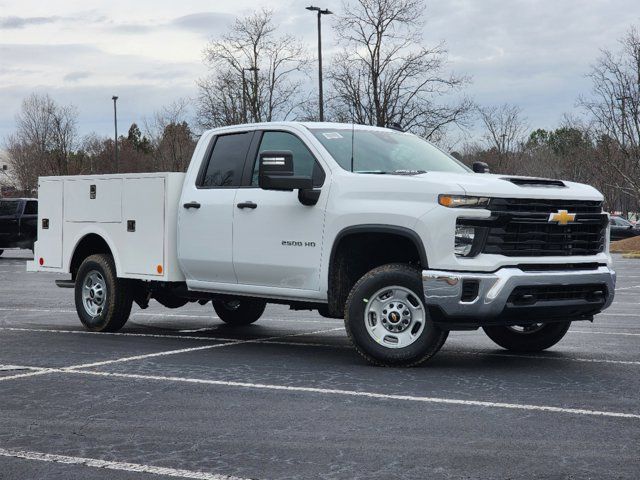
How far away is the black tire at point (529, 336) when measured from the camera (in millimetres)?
9594

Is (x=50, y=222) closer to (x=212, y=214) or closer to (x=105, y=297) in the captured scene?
(x=105, y=297)

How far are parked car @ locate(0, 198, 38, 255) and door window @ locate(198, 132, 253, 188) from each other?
2278cm

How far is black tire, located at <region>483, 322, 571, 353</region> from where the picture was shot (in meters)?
9.59

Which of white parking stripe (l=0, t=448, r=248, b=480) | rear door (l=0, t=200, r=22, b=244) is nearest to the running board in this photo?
white parking stripe (l=0, t=448, r=248, b=480)

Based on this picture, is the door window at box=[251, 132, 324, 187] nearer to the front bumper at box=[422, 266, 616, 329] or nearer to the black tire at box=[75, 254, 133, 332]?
the front bumper at box=[422, 266, 616, 329]

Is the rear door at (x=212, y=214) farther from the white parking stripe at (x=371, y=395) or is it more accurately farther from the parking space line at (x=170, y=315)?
the parking space line at (x=170, y=315)

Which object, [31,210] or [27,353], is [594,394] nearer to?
[27,353]

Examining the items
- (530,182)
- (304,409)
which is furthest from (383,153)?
(304,409)

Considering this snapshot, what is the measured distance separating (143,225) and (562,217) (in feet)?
14.4

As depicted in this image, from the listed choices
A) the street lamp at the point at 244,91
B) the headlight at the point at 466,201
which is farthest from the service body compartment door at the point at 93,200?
the street lamp at the point at 244,91

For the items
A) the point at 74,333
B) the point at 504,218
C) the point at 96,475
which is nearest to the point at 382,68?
the point at 74,333

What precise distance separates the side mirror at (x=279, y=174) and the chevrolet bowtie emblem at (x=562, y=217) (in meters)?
2.05

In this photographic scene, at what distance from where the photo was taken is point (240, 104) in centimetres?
5241

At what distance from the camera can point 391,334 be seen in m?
8.45
